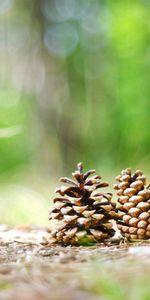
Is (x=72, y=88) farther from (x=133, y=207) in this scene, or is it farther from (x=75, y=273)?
(x=75, y=273)

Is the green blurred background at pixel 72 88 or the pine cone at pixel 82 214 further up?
the green blurred background at pixel 72 88

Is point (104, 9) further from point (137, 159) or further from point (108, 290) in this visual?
point (108, 290)

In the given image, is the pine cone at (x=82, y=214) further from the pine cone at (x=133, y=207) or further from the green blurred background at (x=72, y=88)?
the green blurred background at (x=72, y=88)

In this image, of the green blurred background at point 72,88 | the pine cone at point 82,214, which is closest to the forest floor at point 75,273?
the pine cone at point 82,214

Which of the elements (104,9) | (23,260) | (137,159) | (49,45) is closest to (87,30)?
(104,9)

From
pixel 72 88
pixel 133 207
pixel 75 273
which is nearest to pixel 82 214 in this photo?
pixel 133 207

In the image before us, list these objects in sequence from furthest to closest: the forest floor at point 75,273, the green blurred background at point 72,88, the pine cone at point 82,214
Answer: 1. the green blurred background at point 72,88
2. the pine cone at point 82,214
3. the forest floor at point 75,273
